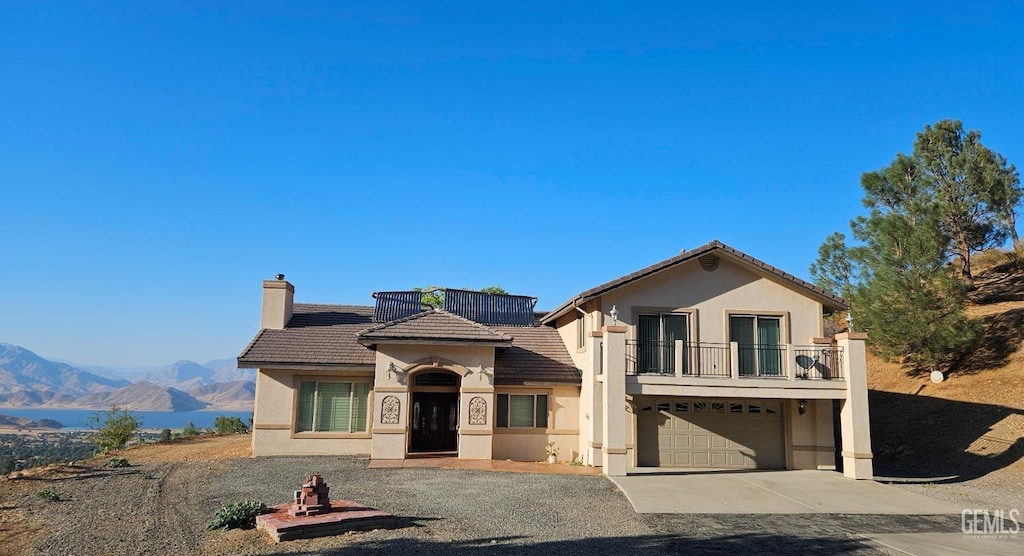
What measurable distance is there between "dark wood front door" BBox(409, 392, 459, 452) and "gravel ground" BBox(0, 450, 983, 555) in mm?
3821

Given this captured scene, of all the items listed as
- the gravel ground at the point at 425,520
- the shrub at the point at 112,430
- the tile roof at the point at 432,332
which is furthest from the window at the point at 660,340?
the shrub at the point at 112,430

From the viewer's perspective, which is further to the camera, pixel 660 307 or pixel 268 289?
pixel 268 289

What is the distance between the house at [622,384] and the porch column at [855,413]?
35mm

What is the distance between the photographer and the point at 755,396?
56.4 ft

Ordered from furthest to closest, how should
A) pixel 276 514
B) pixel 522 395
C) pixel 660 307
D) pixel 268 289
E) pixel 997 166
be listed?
1. pixel 997 166
2. pixel 268 289
3. pixel 522 395
4. pixel 660 307
5. pixel 276 514

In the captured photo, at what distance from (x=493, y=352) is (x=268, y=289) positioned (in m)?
8.72

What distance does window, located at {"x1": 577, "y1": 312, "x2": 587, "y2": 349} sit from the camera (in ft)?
66.5

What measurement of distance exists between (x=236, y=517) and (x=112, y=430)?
61.7 ft

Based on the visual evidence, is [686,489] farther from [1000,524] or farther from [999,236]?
[999,236]

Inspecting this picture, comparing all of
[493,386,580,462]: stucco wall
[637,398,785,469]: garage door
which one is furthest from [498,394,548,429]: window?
[637,398,785,469]: garage door

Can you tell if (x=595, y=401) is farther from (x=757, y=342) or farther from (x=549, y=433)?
(x=757, y=342)

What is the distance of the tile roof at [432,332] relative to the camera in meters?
18.6

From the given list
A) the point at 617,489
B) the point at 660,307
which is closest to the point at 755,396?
the point at 660,307

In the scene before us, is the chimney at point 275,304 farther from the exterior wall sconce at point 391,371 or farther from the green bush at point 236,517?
the green bush at point 236,517
